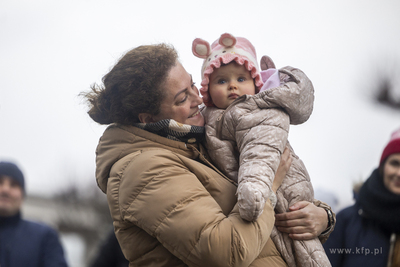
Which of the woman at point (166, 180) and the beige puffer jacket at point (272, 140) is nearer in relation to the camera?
the woman at point (166, 180)

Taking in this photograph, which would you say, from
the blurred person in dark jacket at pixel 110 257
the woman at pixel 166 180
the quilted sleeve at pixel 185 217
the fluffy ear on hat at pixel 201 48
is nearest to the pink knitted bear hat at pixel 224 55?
the fluffy ear on hat at pixel 201 48

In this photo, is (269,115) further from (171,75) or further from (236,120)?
(171,75)

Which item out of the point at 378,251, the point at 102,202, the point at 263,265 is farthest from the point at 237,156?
the point at 102,202

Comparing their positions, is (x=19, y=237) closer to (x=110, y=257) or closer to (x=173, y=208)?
(x=110, y=257)

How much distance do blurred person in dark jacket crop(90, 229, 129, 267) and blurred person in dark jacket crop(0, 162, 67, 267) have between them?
254 millimetres

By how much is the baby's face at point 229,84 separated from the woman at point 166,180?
98 mm

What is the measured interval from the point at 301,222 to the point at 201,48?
926 millimetres

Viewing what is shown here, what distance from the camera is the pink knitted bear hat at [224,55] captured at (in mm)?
1530

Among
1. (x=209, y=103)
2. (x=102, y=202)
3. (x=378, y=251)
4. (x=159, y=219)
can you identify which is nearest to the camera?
(x=159, y=219)

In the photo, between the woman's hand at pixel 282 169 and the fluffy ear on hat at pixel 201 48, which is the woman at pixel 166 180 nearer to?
the woman's hand at pixel 282 169

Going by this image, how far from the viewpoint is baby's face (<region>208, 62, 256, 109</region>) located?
4.96ft

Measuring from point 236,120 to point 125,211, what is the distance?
1.86ft

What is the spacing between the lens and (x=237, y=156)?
4.73 feet

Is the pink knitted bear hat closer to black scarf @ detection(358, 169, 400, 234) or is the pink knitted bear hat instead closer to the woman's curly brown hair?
the woman's curly brown hair
